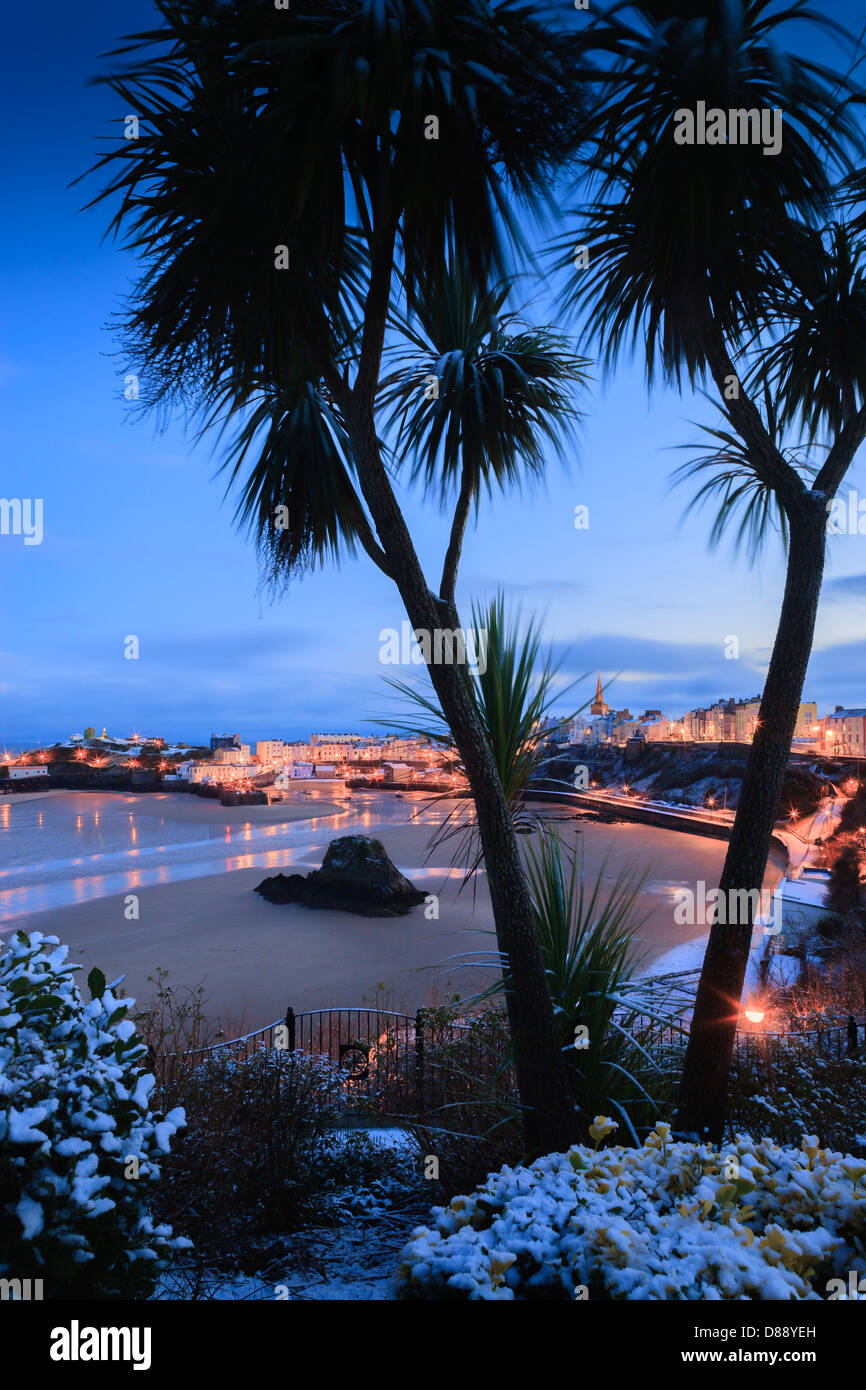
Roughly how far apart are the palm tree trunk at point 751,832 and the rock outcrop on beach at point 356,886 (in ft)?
44.9

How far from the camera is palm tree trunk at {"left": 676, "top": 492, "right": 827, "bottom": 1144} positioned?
115 inches

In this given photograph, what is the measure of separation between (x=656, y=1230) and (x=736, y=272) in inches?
130

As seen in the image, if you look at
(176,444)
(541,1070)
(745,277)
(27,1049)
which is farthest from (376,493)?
(541,1070)

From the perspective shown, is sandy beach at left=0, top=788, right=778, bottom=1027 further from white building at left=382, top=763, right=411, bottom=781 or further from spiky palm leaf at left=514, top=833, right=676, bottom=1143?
white building at left=382, top=763, right=411, bottom=781

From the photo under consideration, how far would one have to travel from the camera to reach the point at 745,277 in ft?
9.57

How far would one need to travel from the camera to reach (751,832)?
3.00 m

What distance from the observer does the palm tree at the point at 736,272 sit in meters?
2.51

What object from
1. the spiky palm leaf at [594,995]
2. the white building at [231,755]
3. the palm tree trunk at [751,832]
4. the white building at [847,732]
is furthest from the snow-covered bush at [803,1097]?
the white building at [231,755]

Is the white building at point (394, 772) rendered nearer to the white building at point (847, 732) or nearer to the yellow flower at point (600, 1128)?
the white building at point (847, 732)

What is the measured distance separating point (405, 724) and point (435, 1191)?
7.50 ft

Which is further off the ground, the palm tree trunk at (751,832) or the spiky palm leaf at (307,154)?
the spiky palm leaf at (307,154)

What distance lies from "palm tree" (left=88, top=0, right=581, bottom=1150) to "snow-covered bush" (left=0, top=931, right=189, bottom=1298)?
5.36 ft

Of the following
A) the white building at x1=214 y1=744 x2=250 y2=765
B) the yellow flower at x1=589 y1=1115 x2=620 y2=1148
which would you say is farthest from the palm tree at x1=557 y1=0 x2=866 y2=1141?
the white building at x1=214 y1=744 x2=250 y2=765

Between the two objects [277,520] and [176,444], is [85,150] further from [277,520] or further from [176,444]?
[277,520]
